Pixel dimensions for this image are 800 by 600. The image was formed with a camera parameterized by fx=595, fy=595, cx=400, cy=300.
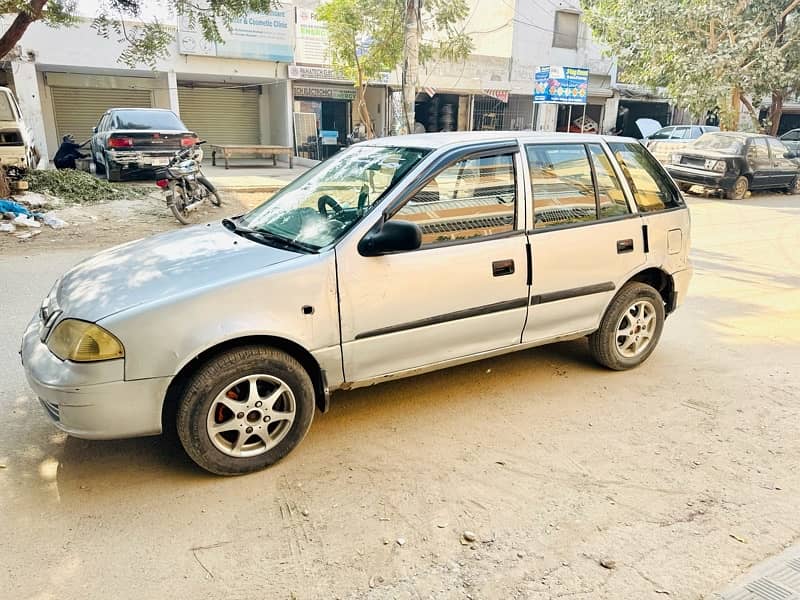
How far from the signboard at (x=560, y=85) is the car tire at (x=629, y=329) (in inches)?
755

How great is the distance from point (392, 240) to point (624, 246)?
6.38 ft

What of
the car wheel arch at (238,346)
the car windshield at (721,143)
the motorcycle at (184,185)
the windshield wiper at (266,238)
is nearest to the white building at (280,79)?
the motorcycle at (184,185)

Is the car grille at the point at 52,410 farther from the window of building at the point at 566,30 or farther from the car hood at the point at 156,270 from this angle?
the window of building at the point at 566,30

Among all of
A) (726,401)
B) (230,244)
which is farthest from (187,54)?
(726,401)

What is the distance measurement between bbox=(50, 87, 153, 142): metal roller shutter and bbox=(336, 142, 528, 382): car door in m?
21.4

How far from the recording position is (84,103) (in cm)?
2131

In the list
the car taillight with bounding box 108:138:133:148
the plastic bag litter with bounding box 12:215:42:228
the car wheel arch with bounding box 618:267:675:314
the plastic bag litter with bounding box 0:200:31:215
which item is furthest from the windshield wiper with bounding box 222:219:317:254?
the car taillight with bounding box 108:138:133:148

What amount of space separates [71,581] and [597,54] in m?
31.2

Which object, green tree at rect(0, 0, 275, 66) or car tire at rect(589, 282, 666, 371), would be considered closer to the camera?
car tire at rect(589, 282, 666, 371)

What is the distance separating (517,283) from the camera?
12.4ft

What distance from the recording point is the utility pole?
43.2ft

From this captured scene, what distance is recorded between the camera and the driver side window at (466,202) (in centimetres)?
351

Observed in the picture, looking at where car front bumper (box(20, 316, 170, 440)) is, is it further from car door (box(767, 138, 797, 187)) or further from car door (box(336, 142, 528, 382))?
car door (box(767, 138, 797, 187))

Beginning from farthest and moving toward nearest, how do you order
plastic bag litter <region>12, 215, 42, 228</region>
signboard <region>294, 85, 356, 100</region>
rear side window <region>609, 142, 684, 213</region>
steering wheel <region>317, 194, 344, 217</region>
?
1. signboard <region>294, 85, 356, 100</region>
2. plastic bag litter <region>12, 215, 42, 228</region>
3. rear side window <region>609, 142, 684, 213</region>
4. steering wheel <region>317, 194, 344, 217</region>
